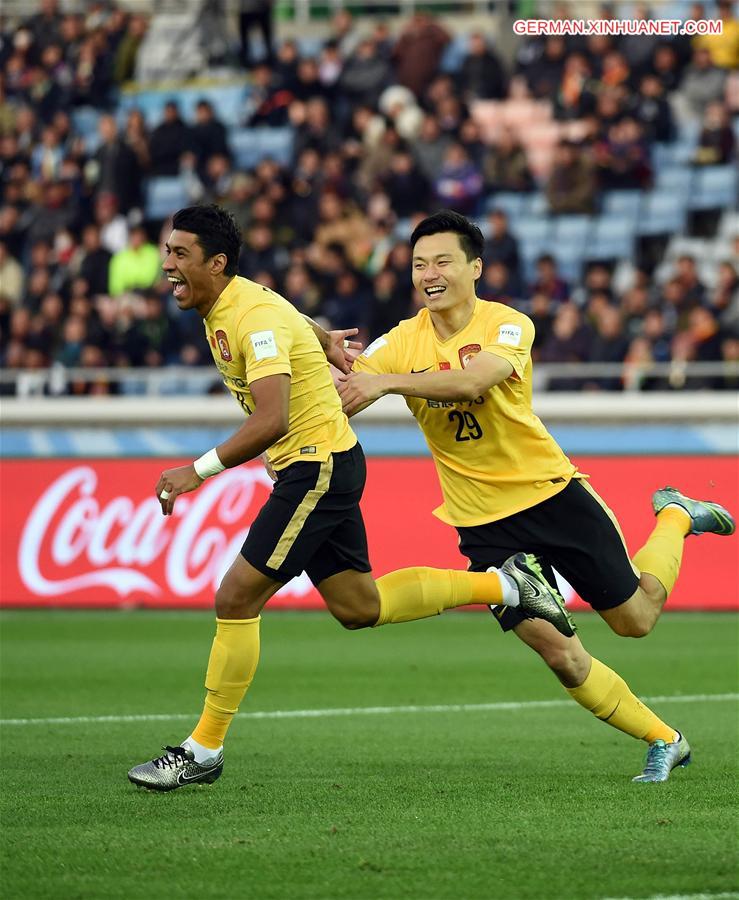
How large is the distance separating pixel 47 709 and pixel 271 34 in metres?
Answer: 16.2

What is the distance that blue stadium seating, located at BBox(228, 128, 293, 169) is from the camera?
22047mm

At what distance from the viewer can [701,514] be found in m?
8.09

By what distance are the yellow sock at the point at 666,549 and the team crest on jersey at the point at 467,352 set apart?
125 centimetres

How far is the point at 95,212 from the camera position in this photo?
21219 millimetres

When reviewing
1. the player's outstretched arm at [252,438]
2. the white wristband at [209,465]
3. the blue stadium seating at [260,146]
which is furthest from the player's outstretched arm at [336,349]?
the blue stadium seating at [260,146]

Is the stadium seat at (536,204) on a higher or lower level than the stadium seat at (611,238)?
higher

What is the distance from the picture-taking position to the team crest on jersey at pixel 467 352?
7.14 metres

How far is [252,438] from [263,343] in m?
0.41

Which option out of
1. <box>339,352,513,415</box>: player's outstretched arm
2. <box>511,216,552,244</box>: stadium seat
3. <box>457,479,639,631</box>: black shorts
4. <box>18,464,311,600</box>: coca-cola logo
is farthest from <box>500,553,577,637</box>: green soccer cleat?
<box>511,216,552,244</box>: stadium seat

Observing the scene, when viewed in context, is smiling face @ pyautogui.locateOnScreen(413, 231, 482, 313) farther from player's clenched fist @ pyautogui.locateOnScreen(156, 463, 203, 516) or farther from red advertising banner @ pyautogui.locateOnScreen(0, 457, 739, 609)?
red advertising banner @ pyautogui.locateOnScreen(0, 457, 739, 609)

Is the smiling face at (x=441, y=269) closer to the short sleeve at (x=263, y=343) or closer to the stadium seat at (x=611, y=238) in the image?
the short sleeve at (x=263, y=343)

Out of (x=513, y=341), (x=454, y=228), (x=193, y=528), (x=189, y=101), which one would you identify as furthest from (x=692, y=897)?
(x=189, y=101)

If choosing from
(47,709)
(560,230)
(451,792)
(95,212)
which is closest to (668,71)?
(560,230)

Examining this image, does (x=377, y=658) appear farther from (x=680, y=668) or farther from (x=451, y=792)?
(x=451, y=792)
